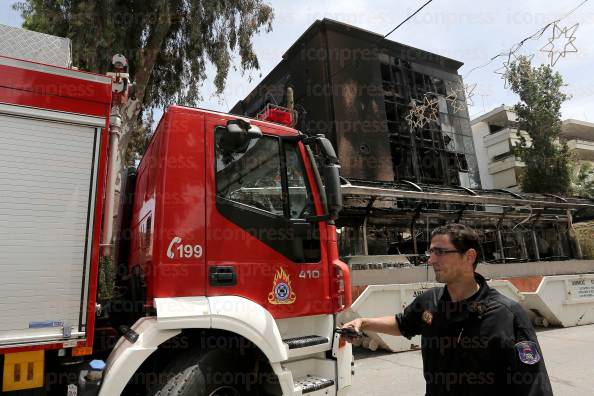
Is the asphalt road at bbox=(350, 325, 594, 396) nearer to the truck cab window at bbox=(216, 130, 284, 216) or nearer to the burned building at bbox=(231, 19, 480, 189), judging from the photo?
the truck cab window at bbox=(216, 130, 284, 216)

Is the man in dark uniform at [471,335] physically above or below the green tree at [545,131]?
below

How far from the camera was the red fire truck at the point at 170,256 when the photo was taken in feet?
8.87

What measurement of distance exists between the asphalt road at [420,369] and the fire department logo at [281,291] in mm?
2861

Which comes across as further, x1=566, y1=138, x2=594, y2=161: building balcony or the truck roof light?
x1=566, y1=138, x2=594, y2=161: building balcony

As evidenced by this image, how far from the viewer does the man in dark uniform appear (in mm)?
1995

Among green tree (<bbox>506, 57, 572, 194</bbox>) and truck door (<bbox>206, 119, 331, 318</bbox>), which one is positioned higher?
green tree (<bbox>506, 57, 572, 194</bbox>)

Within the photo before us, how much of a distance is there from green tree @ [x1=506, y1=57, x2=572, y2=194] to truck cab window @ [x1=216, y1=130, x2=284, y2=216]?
22573mm

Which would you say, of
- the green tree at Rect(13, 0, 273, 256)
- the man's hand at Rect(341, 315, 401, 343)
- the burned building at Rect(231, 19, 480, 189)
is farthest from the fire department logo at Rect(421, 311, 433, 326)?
the burned building at Rect(231, 19, 480, 189)

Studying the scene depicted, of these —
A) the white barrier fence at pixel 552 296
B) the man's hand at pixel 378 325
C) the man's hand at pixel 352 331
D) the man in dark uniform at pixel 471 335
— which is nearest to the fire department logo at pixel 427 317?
the man in dark uniform at pixel 471 335

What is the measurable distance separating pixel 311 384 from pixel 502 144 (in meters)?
39.2

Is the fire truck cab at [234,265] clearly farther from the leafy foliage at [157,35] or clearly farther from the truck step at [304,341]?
the leafy foliage at [157,35]

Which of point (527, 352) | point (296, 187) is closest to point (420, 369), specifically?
point (296, 187)

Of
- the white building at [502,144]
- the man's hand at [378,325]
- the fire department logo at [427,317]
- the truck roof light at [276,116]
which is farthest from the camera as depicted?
the white building at [502,144]

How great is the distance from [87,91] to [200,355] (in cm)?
198
